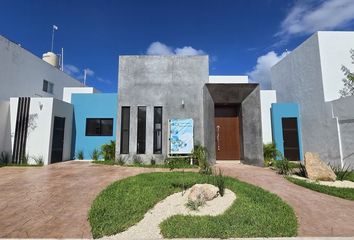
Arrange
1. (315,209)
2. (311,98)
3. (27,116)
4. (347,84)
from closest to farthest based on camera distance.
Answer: (315,209)
(347,84)
(27,116)
(311,98)

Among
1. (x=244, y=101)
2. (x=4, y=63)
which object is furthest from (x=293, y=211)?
(x=4, y=63)

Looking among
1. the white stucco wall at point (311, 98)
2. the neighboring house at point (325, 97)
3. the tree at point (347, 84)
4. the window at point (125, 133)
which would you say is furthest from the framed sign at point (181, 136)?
the tree at point (347, 84)

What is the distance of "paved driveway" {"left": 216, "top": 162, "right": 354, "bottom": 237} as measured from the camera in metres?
3.71

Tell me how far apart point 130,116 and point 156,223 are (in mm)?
7969

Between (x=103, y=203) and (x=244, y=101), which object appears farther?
(x=244, y=101)

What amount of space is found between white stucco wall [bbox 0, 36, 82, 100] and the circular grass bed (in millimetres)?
12201

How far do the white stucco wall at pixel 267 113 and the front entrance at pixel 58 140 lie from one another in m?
13.0

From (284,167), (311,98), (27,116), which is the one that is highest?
(311,98)

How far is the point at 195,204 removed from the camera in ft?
14.8

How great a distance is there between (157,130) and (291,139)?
8456 millimetres

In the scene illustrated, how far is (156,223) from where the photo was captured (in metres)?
3.99

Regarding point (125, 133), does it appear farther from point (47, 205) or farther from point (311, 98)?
point (311, 98)

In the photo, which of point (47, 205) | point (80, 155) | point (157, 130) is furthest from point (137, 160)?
point (47, 205)

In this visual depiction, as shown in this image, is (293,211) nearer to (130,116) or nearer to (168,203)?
(168,203)
